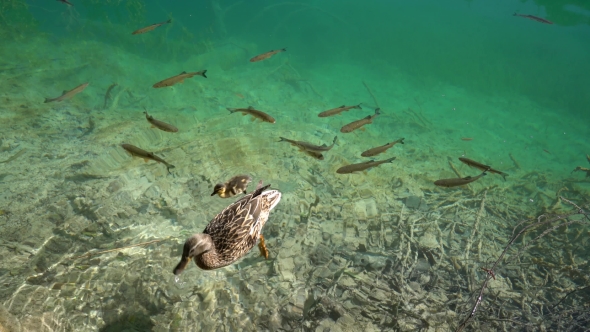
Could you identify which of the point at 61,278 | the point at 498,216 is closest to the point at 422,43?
the point at 498,216

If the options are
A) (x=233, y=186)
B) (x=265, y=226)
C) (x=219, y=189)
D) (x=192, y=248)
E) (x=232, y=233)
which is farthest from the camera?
(x=265, y=226)

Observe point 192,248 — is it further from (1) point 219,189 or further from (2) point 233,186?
(2) point 233,186

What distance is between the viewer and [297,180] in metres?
6.06

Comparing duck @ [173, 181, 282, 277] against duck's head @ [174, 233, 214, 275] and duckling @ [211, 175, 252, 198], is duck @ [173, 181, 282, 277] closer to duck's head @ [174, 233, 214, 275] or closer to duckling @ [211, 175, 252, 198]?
duck's head @ [174, 233, 214, 275]

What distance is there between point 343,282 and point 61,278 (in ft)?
10.7

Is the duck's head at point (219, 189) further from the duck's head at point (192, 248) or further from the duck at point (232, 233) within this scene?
the duck's head at point (192, 248)

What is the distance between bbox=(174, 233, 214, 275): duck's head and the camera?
2.29m

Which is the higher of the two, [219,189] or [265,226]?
[219,189]

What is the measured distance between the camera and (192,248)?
2.33 metres

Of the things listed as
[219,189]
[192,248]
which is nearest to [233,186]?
[219,189]

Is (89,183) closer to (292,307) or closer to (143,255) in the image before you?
(143,255)

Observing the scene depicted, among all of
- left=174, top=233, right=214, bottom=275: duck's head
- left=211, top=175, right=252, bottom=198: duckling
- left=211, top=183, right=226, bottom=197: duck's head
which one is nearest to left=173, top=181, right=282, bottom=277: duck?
left=174, top=233, right=214, bottom=275: duck's head

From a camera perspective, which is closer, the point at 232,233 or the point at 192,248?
the point at 192,248

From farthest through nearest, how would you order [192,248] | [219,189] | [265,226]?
[265,226] → [219,189] → [192,248]
